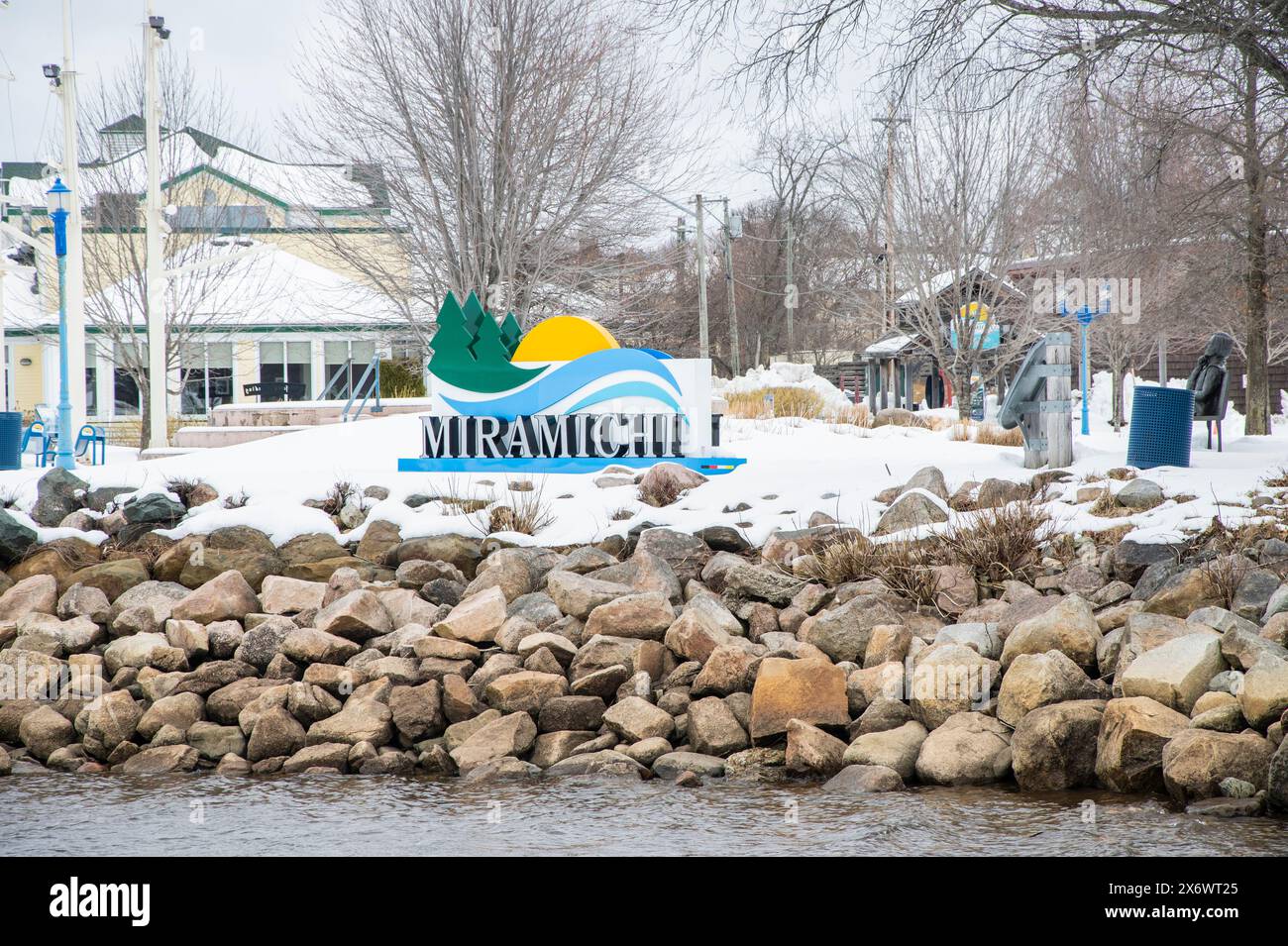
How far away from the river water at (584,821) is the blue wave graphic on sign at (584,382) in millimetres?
6085

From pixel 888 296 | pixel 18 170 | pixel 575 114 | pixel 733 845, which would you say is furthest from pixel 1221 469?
pixel 18 170

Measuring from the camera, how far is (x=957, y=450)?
41.6 feet

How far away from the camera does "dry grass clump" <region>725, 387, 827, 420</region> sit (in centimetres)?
2066

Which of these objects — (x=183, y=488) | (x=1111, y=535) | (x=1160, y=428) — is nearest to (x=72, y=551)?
(x=183, y=488)

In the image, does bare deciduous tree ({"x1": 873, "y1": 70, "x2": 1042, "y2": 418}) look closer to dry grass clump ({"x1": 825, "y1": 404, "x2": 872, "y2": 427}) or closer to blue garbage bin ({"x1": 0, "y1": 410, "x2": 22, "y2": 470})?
dry grass clump ({"x1": 825, "y1": 404, "x2": 872, "y2": 427})

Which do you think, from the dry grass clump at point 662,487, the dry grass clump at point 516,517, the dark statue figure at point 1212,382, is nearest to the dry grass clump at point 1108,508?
the dark statue figure at point 1212,382

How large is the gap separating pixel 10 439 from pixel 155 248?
543 centimetres

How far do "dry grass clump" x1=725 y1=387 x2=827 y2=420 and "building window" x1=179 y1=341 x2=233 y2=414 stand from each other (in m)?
14.1

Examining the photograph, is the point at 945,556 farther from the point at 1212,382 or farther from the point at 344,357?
the point at 344,357

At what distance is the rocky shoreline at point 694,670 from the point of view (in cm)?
640

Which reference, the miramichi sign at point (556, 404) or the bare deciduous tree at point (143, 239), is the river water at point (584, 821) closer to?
the miramichi sign at point (556, 404)

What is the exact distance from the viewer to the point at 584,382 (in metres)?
12.4

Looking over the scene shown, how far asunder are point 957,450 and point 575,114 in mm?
7969

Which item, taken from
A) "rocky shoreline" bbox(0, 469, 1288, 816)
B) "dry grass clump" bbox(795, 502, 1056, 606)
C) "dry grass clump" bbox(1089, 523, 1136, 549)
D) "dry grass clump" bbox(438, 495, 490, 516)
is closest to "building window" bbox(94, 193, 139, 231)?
"dry grass clump" bbox(438, 495, 490, 516)
